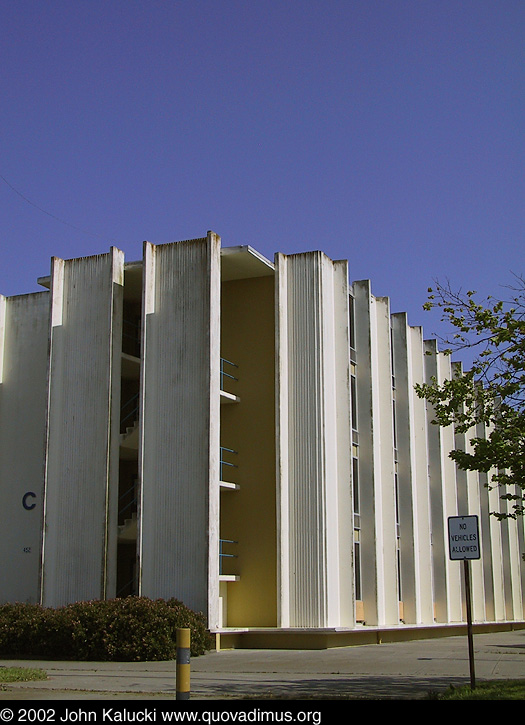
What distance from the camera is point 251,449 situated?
27266 mm

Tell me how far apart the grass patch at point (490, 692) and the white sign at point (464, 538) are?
1916mm

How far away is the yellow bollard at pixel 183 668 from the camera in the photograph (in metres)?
9.34

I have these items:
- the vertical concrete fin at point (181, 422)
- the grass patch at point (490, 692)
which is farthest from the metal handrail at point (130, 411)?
the grass patch at point (490, 692)

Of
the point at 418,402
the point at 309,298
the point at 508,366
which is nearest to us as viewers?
the point at 508,366

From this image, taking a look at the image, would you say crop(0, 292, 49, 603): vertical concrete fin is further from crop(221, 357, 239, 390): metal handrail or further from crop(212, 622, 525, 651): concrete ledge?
crop(212, 622, 525, 651): concrete ledge

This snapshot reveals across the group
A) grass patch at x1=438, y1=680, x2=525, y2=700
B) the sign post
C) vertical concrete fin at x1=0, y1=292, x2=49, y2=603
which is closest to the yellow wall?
vertical concrete fin at x1=0, y1=292, x2=49, y2=603

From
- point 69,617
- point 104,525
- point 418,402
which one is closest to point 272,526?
point 104,525

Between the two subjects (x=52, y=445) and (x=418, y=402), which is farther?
(x=418, y=402)

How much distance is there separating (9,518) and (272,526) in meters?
8.66

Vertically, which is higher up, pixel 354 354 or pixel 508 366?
pixel 354 354

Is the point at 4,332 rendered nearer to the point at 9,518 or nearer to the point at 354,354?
the point at 9,518

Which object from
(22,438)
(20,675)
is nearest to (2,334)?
(22,438)
